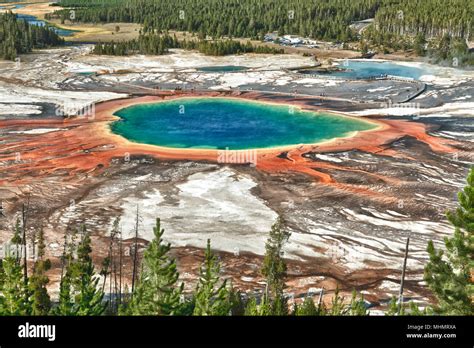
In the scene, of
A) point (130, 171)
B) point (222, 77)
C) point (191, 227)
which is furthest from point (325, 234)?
point (222, 77)

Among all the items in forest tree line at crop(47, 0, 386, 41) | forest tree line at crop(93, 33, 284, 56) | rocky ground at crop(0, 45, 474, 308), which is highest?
forest tree line at crop(47, 0, 386, 41)

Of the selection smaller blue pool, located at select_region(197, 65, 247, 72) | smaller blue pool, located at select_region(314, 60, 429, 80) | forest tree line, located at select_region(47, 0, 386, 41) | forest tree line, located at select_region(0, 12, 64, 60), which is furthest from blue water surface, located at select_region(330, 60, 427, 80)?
forest tree line, located at select_region(0, 12, 64, 60)

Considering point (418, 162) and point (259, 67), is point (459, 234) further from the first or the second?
point (259, 67)

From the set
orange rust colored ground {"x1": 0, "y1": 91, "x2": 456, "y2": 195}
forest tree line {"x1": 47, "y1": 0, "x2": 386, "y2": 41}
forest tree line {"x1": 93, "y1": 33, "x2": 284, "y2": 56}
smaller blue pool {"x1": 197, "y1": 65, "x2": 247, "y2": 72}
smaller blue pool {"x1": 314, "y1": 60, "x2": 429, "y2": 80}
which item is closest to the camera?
orange rust colored ground {"x1": 0, "y1": 91, "x2": 456, "y2": 195}

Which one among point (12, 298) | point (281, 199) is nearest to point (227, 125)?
point (281, 199)

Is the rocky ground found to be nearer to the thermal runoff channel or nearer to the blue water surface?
the thermal runoff channel

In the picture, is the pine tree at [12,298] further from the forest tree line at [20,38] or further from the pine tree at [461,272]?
the forest tree line at [20,38]

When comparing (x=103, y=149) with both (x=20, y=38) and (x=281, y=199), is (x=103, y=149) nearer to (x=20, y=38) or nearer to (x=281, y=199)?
(x=281, y=199)
